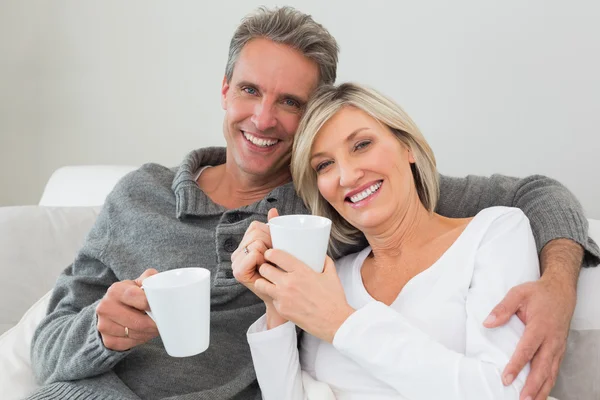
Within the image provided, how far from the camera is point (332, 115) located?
1467mm

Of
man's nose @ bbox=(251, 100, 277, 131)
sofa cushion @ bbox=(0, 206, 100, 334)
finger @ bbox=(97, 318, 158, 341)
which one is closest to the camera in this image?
finger @ bbox=(97, 318, 158, 341)

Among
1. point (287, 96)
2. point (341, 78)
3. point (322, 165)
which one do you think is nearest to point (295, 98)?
point (287, 96)

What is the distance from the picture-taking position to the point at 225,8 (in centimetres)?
267

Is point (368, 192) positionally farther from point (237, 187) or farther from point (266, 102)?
point (237, 187)

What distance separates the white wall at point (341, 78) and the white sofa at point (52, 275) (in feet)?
1.95

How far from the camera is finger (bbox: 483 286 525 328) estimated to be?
1.13 meters

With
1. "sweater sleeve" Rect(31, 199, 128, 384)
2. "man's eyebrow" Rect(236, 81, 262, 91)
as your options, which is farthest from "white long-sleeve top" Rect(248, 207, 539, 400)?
"man's eyebrow" Rect(236, 81, 262, 91)

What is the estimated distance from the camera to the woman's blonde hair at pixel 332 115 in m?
1.46

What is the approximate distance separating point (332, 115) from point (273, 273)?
47cm

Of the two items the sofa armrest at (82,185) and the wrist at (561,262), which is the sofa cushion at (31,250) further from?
the wrist at (561,262)

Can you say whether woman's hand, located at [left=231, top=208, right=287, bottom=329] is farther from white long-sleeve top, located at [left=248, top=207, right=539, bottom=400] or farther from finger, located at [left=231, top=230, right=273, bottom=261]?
white long-sleeve top, located at [left=248, top=207, right=539, bottom=400]

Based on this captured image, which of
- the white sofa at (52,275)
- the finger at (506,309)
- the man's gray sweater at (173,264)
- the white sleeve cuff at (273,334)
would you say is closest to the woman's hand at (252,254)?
the white sleeve cuff at (273,334)

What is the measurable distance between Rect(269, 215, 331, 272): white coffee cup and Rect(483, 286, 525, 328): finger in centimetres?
33

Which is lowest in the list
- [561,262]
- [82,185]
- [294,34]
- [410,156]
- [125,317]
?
[82,185]
